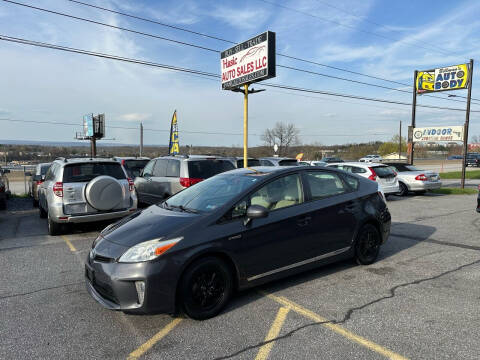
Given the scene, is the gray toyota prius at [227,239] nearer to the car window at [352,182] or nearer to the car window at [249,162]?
the car window at [352,182]

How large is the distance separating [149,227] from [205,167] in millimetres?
5600

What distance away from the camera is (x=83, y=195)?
714cm

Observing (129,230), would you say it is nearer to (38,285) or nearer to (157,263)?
(157,263)

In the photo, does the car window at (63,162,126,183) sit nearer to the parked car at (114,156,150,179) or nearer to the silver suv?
the silver suv

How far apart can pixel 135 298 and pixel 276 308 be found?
1.49m

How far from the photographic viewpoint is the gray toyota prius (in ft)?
10.9

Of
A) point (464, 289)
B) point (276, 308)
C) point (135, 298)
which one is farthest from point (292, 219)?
point (464, 289)

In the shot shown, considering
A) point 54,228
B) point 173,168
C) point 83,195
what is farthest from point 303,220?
point 173,168

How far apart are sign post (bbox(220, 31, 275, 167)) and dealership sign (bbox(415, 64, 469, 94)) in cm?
1300

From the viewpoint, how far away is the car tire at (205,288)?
344 centimetres

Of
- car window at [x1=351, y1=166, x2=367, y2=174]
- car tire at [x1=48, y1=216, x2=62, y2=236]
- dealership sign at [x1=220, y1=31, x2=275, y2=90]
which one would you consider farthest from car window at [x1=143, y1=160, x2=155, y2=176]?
car window at [x1=351, y1=166, x2=367, y2=174]

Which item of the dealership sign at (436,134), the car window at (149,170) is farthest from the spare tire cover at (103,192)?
the dealership sign at (436,134)

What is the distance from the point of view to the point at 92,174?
7602 millimetres

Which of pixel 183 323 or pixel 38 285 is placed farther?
pixel 38 285
